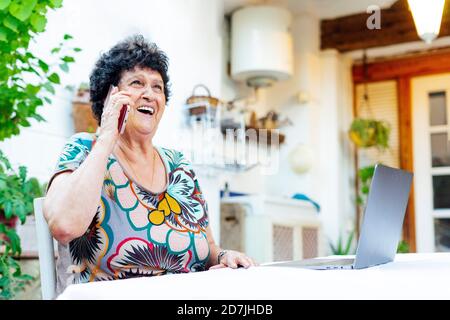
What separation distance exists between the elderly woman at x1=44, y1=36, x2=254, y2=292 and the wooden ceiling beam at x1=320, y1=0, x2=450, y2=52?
340 cm

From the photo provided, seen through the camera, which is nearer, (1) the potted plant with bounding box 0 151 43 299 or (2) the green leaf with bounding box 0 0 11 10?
(2) the green leaf with bounding box 0 0 11 10

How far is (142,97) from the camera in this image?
1.66 m

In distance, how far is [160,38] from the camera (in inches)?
133

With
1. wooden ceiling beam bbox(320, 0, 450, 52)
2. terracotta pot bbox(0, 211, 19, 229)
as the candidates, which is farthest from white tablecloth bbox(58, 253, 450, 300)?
wooden ceiling beam bbox(320, 0, 450, 52)

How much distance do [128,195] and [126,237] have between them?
0.36 feet

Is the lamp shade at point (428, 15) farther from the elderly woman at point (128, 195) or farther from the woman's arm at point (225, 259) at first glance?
the woman's arm at point (225, 259)

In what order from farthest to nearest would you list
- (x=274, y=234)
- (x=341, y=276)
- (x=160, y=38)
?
(x=274, y=234)
(x=160, y=38)
(x=341, y=276)

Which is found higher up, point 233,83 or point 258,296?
point 233,83

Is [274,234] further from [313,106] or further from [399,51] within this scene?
[399,51]

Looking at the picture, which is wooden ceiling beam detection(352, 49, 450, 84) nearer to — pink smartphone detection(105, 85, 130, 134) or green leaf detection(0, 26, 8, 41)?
green leaf detection(0, 26, 8, 41)

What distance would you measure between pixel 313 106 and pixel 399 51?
0.99 m

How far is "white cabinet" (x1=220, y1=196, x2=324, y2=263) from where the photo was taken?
3.90m

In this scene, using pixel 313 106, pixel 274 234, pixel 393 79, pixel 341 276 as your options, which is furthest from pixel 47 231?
pixel 393 79

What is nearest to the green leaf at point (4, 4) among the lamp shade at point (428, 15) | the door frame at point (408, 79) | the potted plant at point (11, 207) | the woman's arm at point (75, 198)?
the potted plant at point (11, 207)
